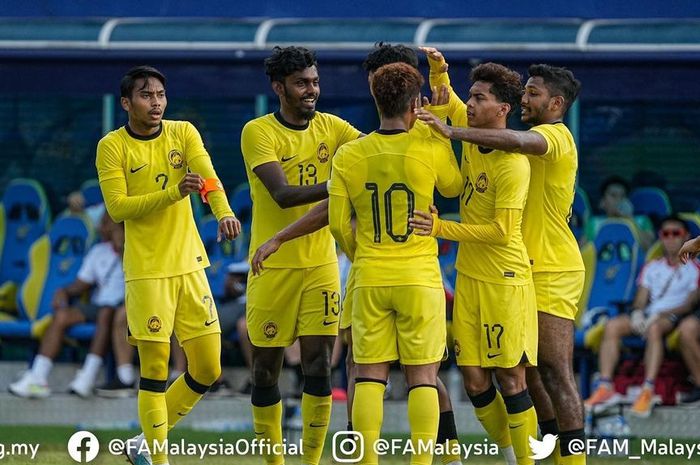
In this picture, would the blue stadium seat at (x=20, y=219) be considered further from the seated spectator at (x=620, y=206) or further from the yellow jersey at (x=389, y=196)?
the yellow jersey at (x=389, y=196)

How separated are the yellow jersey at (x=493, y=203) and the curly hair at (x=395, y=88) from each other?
58cm

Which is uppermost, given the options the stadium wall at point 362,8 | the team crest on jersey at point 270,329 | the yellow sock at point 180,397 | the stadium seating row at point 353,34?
the stadium wall at point 362,8

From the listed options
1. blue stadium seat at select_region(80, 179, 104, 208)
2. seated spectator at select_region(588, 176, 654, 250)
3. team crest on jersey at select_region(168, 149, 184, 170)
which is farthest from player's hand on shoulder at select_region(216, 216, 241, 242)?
blue stadium seat at select_region(80, 179, 104, 208)

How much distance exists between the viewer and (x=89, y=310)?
554 inches

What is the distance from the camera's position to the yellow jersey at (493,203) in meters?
8.66

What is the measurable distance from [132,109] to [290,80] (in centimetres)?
86

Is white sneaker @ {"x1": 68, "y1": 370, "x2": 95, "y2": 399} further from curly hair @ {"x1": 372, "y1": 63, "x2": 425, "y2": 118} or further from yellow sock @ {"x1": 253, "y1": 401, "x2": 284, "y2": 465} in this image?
curly hair @ {"x1": 372, "y1": 63, "x2": 425, "y2": 118}

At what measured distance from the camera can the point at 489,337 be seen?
8781mm

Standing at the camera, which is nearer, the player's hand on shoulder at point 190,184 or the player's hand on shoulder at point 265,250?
the player's hand on shoulder at point 265,250

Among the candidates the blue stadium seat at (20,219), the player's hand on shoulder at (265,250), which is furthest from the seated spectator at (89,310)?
the player's hand on shoulder at (265,250)

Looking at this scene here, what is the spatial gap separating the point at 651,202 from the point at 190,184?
5.59 metres

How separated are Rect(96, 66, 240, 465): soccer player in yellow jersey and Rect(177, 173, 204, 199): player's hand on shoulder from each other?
127mm

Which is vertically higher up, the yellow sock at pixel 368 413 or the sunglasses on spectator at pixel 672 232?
the sunglasses on spectator at pixel 672 232

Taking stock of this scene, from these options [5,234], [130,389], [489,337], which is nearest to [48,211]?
[5,234]
